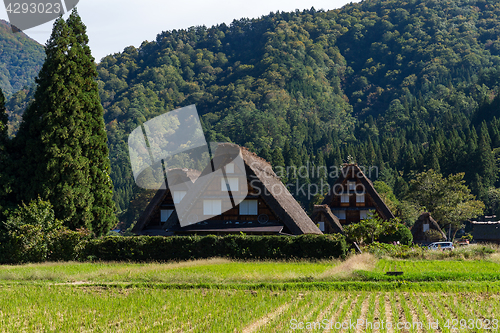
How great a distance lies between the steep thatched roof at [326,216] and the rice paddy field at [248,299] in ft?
68.2

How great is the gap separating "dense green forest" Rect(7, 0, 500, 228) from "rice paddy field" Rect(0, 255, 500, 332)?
202ft

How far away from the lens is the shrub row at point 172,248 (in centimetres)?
2467

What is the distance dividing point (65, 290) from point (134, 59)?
6662 inches

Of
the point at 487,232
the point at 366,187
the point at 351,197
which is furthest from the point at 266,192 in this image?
the point at 487,232

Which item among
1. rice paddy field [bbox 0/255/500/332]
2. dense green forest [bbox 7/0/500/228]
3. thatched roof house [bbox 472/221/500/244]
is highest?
dense green forest [bbox 7/0/500/228]

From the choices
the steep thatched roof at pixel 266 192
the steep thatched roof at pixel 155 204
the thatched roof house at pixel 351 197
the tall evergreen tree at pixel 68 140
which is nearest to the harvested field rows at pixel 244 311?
the steep thatched roof at pixel 266 192

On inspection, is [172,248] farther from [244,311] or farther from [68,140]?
[244,311]

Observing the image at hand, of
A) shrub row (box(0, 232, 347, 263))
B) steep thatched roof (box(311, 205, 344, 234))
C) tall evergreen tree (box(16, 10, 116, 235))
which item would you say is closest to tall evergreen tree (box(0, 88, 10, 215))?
tall evergreen tree (box(16, 10, 116, 235))

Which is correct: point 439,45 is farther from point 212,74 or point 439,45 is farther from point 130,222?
point 130,222

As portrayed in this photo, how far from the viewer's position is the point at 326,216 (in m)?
44.6

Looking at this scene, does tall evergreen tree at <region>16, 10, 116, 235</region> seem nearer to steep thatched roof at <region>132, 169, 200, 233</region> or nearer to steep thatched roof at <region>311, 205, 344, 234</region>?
steep thatched roof at <region>132, 169, 200, 233</region>

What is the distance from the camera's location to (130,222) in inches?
3413

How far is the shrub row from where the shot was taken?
24.7 meters

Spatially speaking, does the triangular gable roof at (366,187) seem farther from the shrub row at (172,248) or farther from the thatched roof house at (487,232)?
the shrub row at (172,248)
